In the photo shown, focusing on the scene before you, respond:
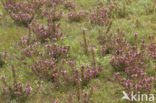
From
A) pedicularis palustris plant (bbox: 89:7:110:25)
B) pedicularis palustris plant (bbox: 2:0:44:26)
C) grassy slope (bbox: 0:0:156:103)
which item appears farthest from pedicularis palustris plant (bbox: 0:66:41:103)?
pedicularis palustris plant (bbox: 89:7:110:25)

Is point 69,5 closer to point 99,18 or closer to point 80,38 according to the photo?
point 99,18

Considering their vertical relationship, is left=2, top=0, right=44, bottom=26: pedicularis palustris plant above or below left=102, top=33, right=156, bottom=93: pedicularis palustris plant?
above

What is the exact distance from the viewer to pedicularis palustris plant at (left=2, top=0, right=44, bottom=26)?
7.57m

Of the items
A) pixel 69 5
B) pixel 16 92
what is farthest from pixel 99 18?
pixel 16 92

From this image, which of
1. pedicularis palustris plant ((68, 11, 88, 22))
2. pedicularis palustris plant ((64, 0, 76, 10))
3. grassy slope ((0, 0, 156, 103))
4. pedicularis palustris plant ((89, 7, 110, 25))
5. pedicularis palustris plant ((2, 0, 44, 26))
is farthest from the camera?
pedicularis palustris plant ((64, 0, 76, 10))

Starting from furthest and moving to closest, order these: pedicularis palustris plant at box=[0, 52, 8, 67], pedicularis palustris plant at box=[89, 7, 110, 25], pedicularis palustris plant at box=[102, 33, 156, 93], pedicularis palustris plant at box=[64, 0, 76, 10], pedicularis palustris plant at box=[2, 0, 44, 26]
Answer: pedicularis palustris plant at box=[64, 0, 76, 10]
pedicularis palustris plant at box=[2, 0, 44, 26]
pedicularis palustris plant at box=[89, 7, 110, 25]
pedicularis palustris plant at box=[0, 52, 8, 67]
pedicularis palustris plant at box=[102, 33, 156, 93]

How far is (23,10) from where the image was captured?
8258mm

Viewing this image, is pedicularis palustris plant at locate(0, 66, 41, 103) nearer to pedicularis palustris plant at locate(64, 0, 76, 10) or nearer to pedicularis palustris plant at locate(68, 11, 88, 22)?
pedicularis palustris plant at locate(68, 11, 88, 22)

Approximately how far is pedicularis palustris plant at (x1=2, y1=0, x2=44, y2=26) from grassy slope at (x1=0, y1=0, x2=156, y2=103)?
8.7 inches

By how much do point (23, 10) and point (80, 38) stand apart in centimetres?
243

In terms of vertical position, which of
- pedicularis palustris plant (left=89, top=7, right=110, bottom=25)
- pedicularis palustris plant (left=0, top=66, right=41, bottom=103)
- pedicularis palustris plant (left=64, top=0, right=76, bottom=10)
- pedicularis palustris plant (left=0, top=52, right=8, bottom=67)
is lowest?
pedicularis palustris plant (left=0, top=66, right=41, bottom=103)

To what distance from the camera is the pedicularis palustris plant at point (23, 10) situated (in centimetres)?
757

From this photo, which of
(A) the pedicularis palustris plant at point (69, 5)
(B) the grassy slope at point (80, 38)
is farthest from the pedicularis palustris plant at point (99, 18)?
(A) the pedicularis palustris plant at point (69, 5)

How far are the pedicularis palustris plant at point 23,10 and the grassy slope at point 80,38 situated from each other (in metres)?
0.22
